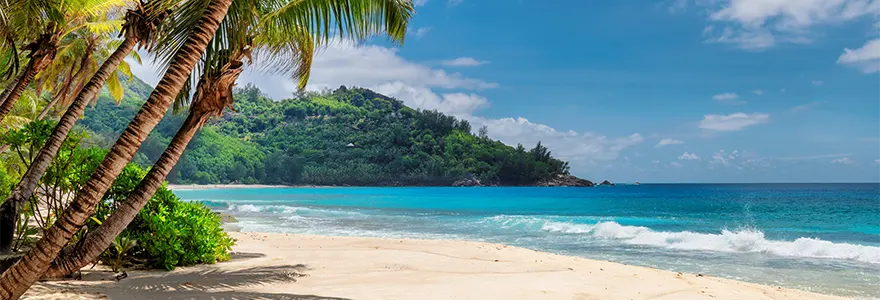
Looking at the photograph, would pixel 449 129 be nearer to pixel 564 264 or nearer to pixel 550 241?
pixel 550 241

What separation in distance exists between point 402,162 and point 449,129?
11573 millimetres

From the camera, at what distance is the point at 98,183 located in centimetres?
394

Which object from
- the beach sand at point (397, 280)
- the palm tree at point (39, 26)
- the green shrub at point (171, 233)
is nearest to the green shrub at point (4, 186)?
the palm tree at point (39, 26)

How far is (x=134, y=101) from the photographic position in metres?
100

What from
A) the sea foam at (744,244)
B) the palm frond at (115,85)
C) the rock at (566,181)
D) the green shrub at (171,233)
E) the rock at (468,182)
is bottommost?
the sea foam at (744,244)

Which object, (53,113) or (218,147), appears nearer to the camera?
(53,113)

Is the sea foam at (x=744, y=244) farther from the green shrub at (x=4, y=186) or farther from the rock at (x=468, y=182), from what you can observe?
the rock at (x=468, y=182)

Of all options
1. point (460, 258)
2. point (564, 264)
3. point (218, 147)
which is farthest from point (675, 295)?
point (218, 147)

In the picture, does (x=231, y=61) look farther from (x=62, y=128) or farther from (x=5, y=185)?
(x=5, y=185)

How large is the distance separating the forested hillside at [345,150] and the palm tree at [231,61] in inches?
3624

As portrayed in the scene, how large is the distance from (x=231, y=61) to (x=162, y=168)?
0.96m

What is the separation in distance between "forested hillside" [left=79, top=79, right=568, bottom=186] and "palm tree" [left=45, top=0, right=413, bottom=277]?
92038 mm

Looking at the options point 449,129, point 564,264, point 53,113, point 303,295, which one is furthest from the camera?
point 449,129

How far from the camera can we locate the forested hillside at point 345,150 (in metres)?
100
